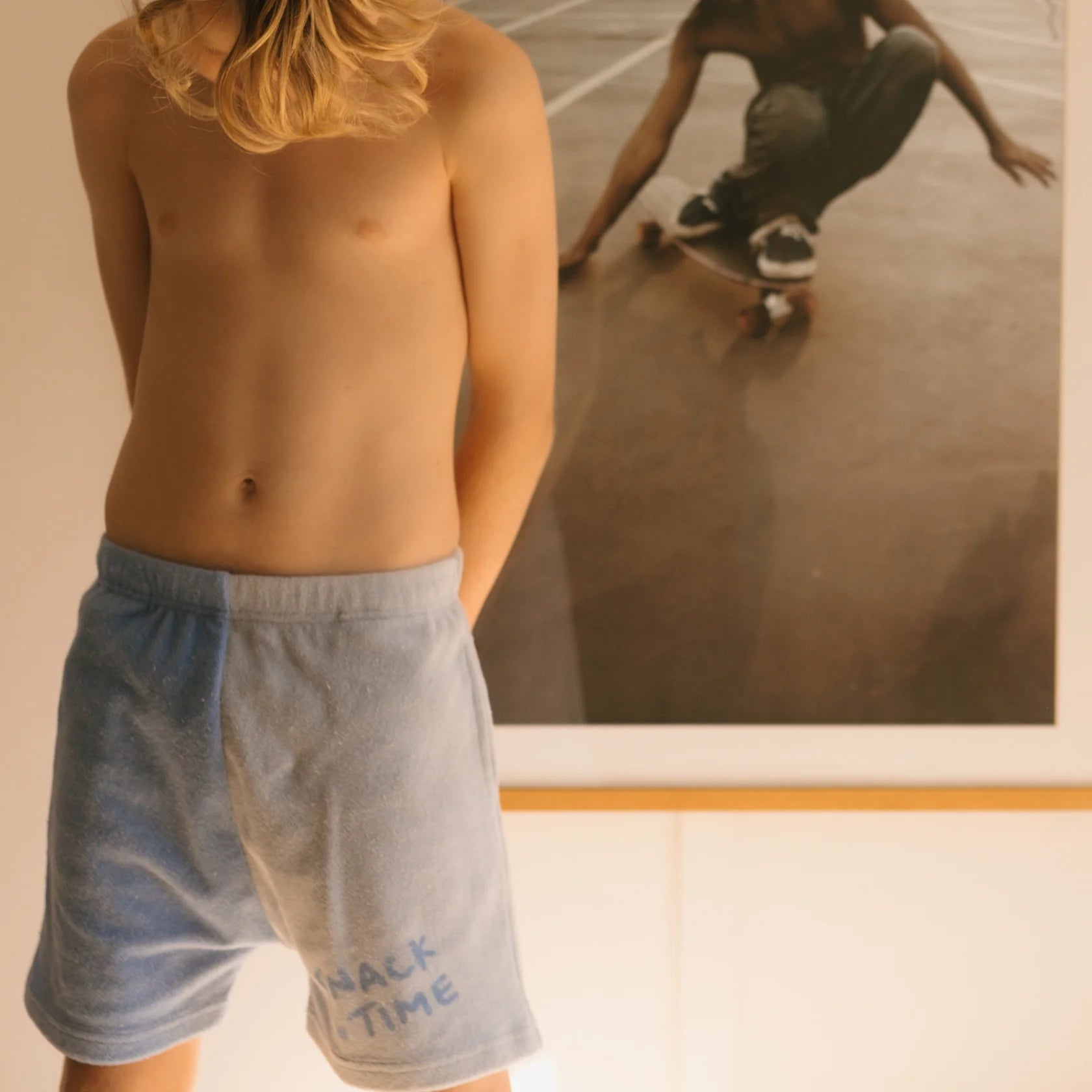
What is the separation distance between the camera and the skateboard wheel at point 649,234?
116 centimetres

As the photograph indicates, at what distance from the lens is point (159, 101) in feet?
2.72

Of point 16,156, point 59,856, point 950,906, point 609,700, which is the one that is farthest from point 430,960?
point 16,156

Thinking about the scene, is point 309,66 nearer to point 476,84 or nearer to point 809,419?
point 476,84

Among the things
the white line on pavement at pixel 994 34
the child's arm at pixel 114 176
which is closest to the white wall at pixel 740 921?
the child's arm at pixel 114 176

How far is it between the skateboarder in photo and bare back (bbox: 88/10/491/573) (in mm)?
452

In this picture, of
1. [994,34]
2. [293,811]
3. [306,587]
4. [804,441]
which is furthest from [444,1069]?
[994,34]

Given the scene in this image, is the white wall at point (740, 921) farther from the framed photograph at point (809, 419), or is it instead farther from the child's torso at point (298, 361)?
the child's torso at point (298, 361)

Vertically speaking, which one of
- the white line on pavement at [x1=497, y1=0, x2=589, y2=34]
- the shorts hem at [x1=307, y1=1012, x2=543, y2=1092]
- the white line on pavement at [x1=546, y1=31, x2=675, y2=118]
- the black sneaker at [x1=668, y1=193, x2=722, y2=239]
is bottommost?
the shorts hem at [x1=307, y1=1012, x2=543, y2=1092]

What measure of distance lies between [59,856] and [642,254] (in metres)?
0.77

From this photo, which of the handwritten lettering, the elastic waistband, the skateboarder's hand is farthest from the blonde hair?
the skateboarder's hand

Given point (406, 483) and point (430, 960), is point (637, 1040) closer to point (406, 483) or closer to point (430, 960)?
point (430, 960)

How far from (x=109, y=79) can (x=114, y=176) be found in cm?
7

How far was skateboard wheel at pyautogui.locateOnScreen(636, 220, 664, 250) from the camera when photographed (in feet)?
3.81

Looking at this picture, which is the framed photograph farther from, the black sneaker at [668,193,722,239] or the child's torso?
the child's torso
